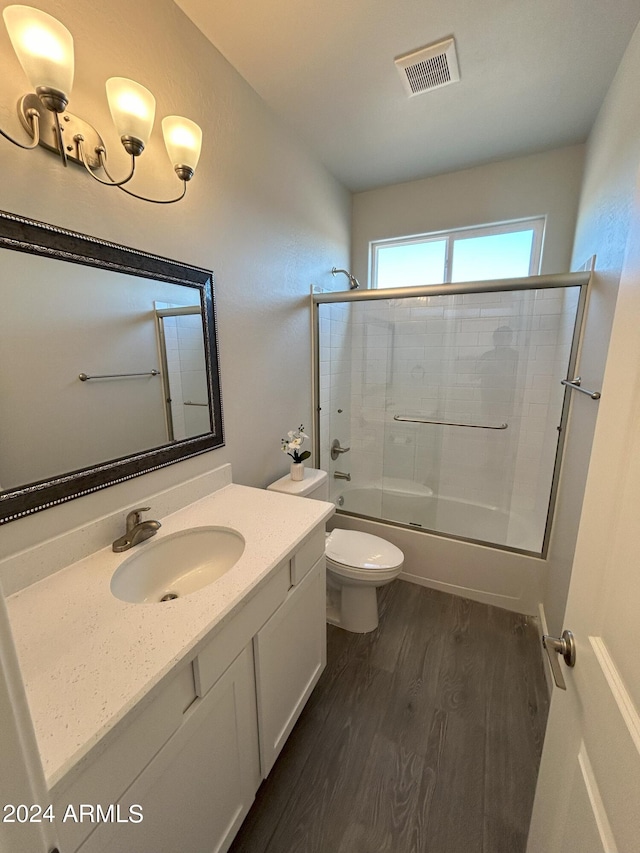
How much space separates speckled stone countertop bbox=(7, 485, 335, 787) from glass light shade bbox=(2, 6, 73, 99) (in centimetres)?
120

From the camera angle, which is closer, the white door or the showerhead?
the white door

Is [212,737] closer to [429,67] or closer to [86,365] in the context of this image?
[86,365]

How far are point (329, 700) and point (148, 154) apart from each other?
2.22 m

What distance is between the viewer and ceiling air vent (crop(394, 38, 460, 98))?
4.64 feet

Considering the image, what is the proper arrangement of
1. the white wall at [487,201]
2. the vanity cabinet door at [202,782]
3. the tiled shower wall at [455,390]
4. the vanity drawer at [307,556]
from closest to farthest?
the vanity cabinet door at [202,782] → the vanity drawer at [307,556] → the white wall at [487,201] → the tiled shower wall at [455,390]

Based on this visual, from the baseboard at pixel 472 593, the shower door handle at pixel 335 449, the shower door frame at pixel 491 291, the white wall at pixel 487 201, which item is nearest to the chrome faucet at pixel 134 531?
the shower door frame at pixel 491 291

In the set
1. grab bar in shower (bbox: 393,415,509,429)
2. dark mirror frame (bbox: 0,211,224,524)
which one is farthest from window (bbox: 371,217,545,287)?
dark mirror frame (bbox: 0,211,224,524)

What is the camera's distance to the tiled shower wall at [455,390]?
2.33 m

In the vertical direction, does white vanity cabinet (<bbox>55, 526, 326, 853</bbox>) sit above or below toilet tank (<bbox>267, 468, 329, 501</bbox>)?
below

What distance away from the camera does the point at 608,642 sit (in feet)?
1.77

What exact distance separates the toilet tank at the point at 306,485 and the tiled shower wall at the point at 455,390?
607 millimetres

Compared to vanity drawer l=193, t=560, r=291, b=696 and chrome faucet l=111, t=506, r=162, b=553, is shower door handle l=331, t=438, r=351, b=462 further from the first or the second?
chrome faucet l=111, t=506, r=162, b=553

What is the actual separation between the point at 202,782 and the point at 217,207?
6.27 ft

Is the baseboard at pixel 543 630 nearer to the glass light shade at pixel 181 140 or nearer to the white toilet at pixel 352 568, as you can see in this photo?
the white toilet at pixel 352 568
